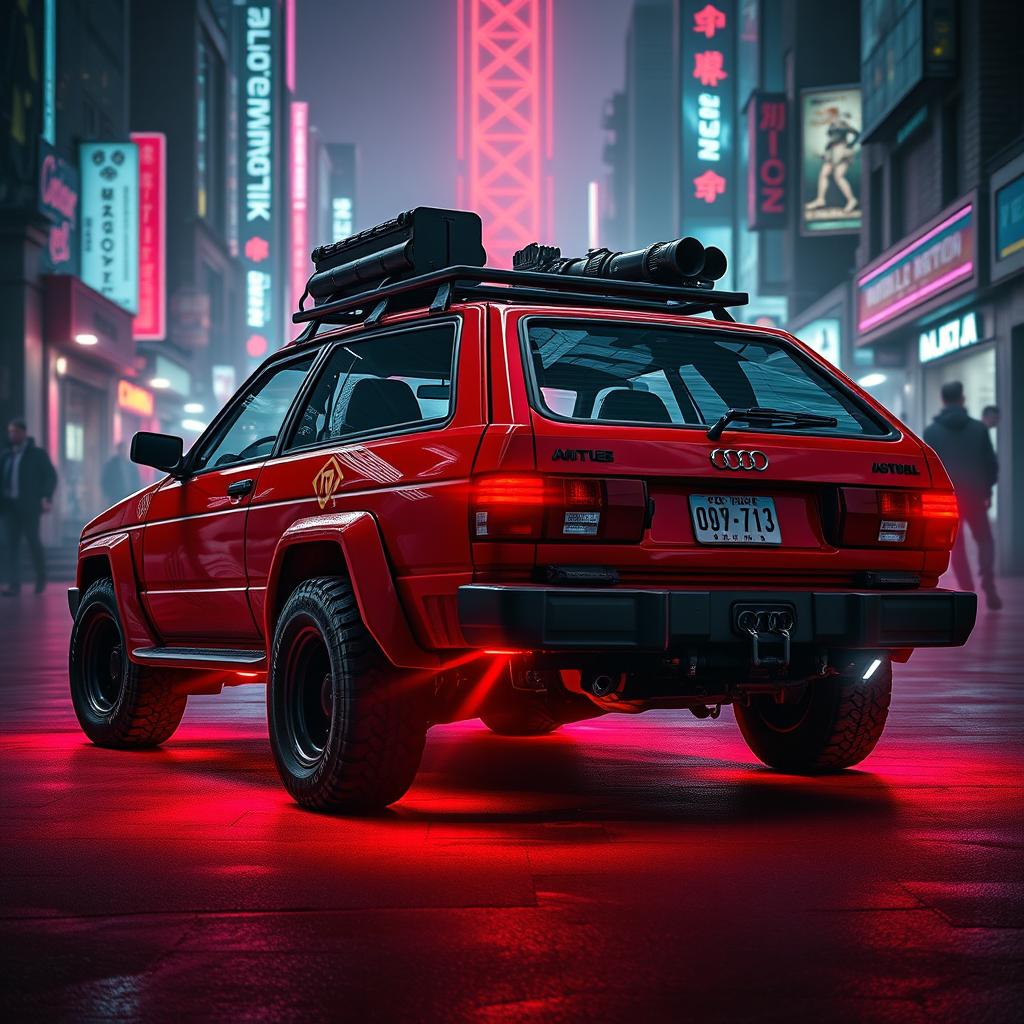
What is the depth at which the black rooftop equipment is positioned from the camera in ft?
20.6

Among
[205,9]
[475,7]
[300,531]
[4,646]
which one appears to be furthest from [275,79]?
[300,531]

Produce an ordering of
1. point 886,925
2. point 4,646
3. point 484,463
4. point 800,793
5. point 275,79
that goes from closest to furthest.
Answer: point 886,925 → point 484,463 → point 800,793 → point 4,646 → point 275,79

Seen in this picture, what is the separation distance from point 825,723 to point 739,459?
145 cm

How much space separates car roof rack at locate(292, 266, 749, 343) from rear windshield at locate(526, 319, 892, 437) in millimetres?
251

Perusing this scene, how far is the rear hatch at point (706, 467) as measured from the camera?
543cm

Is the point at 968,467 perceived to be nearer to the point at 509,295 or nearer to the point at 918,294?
the point at 509,295

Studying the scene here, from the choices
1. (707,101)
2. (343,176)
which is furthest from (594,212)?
(707,101)

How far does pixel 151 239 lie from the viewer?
38.6 meters

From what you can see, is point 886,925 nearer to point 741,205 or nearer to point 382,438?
point 382,438

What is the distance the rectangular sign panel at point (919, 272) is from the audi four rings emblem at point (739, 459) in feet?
69.2

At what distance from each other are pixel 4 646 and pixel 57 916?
1012 centimetres

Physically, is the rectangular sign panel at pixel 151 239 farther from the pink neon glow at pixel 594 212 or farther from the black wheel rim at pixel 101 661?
the pink neon glow at pixel 594 212

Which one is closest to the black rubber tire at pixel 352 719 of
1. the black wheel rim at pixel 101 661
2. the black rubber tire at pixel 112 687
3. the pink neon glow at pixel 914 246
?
the black rubber tire at pixel 112 687

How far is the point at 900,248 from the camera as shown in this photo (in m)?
30.7
